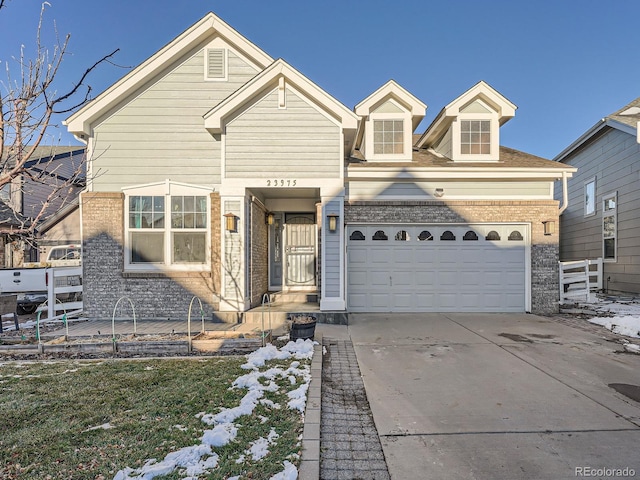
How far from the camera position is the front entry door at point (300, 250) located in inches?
422

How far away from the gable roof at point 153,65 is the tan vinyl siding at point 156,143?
0.25 m

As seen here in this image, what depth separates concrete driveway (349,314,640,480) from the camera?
2.80m

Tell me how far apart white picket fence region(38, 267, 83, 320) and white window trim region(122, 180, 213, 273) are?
1.57 metres

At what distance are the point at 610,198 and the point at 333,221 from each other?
11.5 meters

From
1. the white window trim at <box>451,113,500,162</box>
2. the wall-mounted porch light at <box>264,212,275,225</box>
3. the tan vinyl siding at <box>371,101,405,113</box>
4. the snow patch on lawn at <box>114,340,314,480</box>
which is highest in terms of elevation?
the tan vinyl siding at <box>371,101,405,113</box>

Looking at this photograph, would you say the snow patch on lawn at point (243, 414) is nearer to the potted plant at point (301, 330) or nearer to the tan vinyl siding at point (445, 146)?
the potted plant at point (301, 330)

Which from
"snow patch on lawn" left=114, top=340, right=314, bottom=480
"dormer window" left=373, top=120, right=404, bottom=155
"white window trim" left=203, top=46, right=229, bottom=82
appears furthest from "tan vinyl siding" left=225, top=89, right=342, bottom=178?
"snow patch on lawn" left=114, top=340, right=314, bottom=480

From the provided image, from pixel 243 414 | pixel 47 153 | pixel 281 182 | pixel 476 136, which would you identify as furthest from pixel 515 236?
pixel 47 153

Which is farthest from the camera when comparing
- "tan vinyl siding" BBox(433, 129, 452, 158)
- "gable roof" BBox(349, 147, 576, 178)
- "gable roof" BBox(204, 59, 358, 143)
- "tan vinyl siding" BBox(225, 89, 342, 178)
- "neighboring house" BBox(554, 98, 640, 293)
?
"neighboring house" BBox(554, 98, 640, 293)

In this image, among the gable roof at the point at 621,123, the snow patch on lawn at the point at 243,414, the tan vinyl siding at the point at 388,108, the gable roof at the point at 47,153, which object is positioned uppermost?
the gable roof at the point at 621,123

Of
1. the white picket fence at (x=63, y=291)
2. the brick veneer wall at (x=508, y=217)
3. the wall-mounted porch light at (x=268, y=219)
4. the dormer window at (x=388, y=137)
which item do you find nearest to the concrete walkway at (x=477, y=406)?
the brick veneer wall at (x=508, y=217)

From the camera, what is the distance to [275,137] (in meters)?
8.23

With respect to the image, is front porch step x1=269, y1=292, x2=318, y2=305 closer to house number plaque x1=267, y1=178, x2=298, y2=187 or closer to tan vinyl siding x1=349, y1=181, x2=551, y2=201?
tan vinyl siding x1=349, y1=181, x2=551, y2=201

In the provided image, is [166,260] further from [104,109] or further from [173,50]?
[173,50]
